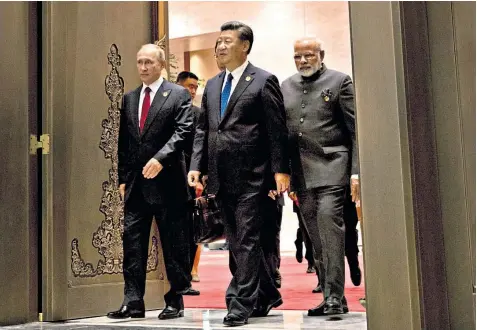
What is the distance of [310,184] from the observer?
163 inches

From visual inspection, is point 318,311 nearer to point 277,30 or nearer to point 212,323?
point 212,323

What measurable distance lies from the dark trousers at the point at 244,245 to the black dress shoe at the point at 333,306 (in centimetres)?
41

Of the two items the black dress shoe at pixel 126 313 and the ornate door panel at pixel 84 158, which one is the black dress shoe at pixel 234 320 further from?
the ornate door panel at pixel 84 158

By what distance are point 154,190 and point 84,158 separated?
23.3 inches

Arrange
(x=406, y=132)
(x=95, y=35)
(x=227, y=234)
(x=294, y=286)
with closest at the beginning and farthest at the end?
1. (x=406, y=132)
2. (x=227, y=234)
3. (x=95, y=35)
4. (x=294, y=286)

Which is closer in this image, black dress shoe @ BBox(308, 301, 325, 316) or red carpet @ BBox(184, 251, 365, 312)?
black dress shoe @ BBox(308, 301, 325, 316)

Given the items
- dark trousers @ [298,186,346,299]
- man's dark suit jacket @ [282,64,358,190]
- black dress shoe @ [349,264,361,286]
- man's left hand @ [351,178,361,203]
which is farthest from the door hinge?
black dress shoe @ [349,264,361,286]

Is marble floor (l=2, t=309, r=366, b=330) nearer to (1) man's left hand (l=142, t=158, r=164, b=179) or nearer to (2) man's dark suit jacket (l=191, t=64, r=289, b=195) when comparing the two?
(2) man's dark suit jacket (l=191, t=64, r=289, b=195)

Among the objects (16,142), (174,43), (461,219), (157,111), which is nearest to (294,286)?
(157,111)

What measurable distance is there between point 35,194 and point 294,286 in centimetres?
280

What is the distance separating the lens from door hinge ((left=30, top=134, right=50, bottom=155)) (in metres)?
4.37

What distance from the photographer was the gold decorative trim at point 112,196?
4727 mm

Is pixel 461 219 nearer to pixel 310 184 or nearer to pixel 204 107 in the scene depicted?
pixel 310 184

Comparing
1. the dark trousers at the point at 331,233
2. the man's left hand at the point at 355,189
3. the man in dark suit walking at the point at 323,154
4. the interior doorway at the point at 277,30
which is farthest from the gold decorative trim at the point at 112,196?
the interior doorway at the point at 277,30
